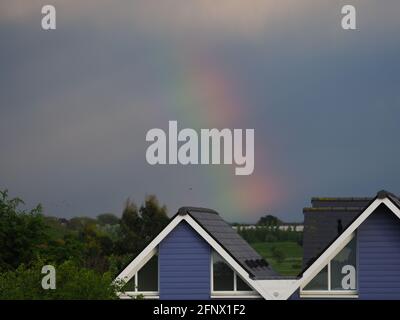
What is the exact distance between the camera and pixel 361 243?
23.8 metres

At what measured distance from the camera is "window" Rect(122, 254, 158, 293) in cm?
2406

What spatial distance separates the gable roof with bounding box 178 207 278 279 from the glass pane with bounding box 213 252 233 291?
291mm

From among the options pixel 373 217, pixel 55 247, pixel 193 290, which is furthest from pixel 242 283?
pixel 55 247

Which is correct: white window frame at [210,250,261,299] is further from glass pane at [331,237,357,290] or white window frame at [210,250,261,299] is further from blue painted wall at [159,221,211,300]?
glass pane at [331,237,357,290]

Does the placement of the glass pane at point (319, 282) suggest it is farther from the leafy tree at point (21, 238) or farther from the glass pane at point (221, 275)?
the leafy tree at point (21, 238)

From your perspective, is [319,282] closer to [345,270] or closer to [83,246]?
[345,270]

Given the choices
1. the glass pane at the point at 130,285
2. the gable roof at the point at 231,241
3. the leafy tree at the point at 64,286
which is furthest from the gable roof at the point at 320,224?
the leafy tree at the point at 64,286

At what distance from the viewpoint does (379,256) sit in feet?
78.0

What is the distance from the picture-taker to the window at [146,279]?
2406 cm

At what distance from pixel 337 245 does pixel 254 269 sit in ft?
7.81

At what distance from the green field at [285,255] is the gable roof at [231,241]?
35cm

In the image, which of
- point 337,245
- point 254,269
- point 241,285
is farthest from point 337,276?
point 254,269
